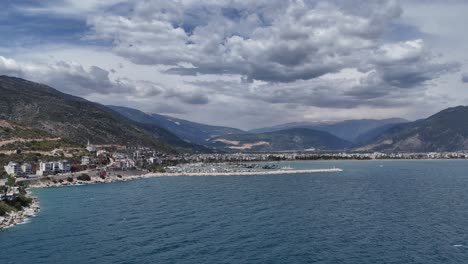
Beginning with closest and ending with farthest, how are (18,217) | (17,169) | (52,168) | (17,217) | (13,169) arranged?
(17,217) → (18,217) → (13,169) → (17,169) → (52,168)

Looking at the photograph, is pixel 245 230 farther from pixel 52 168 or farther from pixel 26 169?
pixel 52 168

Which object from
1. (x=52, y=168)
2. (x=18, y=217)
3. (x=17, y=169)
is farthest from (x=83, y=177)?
(x=18, y=217)

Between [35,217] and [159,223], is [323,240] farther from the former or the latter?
[35,217]

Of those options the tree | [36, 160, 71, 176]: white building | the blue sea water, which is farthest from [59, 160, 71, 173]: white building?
the blue sea water

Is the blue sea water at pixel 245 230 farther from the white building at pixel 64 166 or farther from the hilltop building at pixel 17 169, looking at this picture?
the white building at pixel 64 166

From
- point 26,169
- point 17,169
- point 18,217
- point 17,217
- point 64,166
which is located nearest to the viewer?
point 17,217
